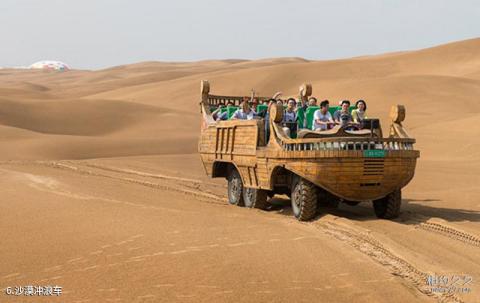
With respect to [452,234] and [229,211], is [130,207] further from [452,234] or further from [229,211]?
[452,234]

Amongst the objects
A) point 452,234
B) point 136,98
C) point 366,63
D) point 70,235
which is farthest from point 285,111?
point 366,63

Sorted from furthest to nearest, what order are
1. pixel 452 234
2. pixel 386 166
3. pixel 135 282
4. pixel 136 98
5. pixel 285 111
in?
pixel 136 98
pixel 285 111
pixel 386 166
pixel 452 234
pixel 135 282

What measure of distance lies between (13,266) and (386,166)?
5394 millimetres

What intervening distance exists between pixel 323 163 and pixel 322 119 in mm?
1537

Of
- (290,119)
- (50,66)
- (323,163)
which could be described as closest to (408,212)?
(323,163)

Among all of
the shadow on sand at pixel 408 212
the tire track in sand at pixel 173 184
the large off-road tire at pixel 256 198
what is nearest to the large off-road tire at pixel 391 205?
the shadow on sand at pixel 408 212

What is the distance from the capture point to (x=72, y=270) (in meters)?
6.88

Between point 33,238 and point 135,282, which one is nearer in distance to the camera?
point 135,282

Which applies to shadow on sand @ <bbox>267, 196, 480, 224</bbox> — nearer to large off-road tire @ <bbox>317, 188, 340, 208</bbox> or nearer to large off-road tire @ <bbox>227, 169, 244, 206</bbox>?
large off-road tire @ <bbox>317, 188, 340, 208</bbox>

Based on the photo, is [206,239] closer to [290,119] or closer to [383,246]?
[383,246]

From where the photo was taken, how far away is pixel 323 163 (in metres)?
10.1

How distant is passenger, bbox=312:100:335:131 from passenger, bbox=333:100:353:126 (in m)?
0.14

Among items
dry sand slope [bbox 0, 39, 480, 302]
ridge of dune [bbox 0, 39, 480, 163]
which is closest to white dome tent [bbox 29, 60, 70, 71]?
ridge of dune [bbox 0, 39, 480, 163]

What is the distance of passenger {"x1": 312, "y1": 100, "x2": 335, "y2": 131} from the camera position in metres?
11.3
